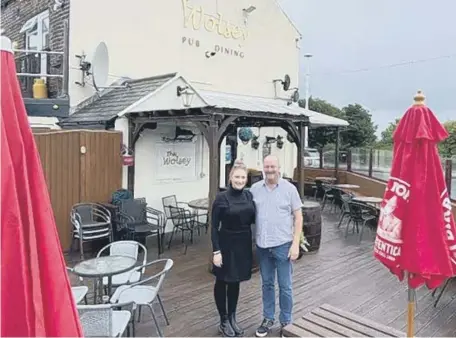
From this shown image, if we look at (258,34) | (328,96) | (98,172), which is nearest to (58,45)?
(98,172)

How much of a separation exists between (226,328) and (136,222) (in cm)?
332

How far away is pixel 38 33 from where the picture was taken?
8.80 metres

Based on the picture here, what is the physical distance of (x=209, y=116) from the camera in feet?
19.1

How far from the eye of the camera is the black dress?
3.63m

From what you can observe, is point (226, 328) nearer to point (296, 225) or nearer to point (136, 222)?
point (296, 225)

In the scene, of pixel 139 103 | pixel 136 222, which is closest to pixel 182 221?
pixel 136 222

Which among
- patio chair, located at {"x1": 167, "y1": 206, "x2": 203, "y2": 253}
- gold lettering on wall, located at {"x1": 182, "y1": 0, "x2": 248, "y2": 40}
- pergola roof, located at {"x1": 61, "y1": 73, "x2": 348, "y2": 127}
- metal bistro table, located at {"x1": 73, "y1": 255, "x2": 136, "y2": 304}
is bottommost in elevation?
patio chair, located at {"x1": 167, "y1": 206, "x2": 203, "y2": 253}

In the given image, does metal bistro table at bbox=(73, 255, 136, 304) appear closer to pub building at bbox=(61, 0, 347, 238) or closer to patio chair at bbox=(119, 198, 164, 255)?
pub building at bbox=(61, 0, 347, 238)

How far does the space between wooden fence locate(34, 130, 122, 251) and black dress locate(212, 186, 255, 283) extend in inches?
149

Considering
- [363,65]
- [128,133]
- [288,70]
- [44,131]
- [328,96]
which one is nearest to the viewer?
[44,131]

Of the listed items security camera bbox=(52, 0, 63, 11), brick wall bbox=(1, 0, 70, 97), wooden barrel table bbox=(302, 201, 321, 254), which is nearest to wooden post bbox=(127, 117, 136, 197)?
brick wall bbox=(1, 0, 70, 97)

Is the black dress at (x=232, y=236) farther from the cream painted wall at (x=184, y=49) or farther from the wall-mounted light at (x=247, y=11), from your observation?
the wall-mounted light at (x=247, y=11)

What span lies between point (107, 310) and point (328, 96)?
32.3 metres

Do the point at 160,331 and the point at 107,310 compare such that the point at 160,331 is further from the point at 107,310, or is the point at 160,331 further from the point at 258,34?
the point at 258,34
